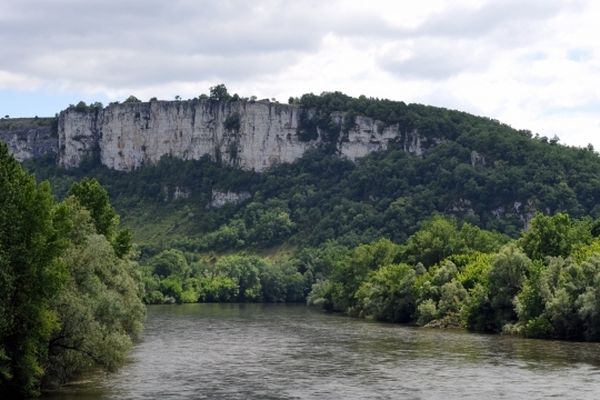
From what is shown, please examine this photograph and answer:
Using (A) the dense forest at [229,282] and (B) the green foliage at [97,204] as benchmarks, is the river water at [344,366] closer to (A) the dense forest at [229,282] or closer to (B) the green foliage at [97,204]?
(A) the dense forest at [229,282]

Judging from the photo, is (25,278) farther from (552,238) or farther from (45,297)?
(552,238)

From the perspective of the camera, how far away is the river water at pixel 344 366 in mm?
58312

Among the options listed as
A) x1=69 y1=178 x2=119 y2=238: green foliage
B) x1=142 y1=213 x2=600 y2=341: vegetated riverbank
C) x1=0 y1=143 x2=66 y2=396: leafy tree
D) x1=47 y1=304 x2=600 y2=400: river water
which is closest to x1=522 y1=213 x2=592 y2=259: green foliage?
x1=142 y1=213 x2=600 y2=341: vegetated riverbank

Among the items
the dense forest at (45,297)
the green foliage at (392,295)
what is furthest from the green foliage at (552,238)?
the dense forest at (45,297)

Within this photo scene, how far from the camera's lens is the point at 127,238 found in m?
86.2

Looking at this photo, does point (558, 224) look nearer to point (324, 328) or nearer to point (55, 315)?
point (324, 328)

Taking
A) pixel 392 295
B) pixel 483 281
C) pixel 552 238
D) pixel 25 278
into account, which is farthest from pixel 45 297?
pixel 392 295

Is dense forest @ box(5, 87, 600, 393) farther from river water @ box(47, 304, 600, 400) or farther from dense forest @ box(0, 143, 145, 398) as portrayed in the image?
river water @ box(47, 304, 600, 400)

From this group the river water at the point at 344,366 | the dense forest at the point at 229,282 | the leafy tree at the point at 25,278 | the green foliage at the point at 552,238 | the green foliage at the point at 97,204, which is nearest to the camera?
the leafy tree at the point at 25,278

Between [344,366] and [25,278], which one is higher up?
[25,278]

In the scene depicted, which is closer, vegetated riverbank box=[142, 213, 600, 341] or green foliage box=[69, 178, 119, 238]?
green foliage box=[69, 178, 119, 238]

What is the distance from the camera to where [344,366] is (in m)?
71.4

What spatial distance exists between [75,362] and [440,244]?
78818 mm

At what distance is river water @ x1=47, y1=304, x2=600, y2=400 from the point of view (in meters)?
58.3
